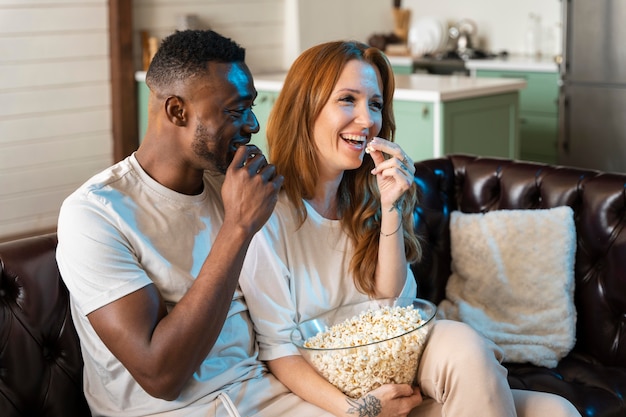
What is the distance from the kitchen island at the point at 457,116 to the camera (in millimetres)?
4355

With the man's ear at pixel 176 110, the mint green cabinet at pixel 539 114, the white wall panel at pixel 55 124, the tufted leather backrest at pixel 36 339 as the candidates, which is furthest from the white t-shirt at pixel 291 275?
the mint green cabinet at pixel 539 114

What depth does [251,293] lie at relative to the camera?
1.89 m

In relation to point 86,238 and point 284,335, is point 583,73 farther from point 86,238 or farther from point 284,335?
point 86,238

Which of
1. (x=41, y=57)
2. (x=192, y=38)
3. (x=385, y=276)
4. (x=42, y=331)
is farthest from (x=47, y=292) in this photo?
(x=41, y=57)

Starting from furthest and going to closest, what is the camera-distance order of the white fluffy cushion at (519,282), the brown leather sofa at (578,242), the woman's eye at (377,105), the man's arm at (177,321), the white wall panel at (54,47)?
the white wall panel at (54,47) → the white fluffy cushion at (519,282) → the brown leather sofa at (578,242) → the woman's eye at (377,105) → the man's arm at (177,321)

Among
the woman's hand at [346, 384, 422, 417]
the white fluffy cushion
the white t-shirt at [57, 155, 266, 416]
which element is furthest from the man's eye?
the white fluffy cushion

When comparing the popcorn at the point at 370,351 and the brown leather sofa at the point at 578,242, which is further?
the brown leather sofa at the point at 578,242

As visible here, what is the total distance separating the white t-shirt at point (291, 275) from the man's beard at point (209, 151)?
22 cm

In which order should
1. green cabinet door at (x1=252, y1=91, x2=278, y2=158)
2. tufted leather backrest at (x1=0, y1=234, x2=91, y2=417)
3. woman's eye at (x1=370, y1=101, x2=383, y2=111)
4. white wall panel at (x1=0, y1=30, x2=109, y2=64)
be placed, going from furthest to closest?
green cabinet door at (x1=252, y1=91, x2=278, y2=158) → white wall panel at (x1=0, y1=30, x2=109, y2=64) → woman's eye at (x1=370, y1=101, x2=383, y2=111) → tufted leather backrest at (x1=0, y1=234, x2=91, y2=417)

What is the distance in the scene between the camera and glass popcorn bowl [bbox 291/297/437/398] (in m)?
1.72

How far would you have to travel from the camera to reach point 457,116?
175 inches

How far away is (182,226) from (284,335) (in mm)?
347

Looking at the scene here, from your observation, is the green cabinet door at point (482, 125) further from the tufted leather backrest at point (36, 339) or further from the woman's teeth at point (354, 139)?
the tufted leather backrest at point (36, 339)

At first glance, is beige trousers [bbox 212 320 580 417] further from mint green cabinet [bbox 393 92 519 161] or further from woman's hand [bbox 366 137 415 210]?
mint green cabinet [bbox 393 92 519 161]
